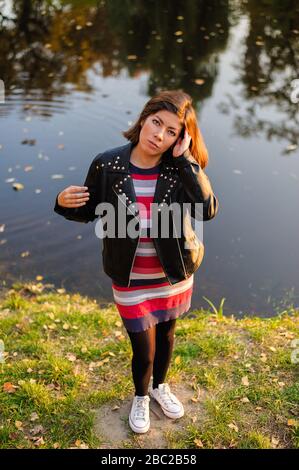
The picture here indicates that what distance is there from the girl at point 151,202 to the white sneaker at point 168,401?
510 mm

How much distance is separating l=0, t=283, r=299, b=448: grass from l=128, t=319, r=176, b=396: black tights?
33cm

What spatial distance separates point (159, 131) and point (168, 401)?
5.51 feet

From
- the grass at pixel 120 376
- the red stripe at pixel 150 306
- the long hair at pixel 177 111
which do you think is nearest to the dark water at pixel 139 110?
the grass at pixel 120 376

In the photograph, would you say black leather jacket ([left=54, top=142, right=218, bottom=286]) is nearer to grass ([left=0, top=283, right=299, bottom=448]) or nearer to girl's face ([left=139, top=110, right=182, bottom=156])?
girl's face ([left=139, top=110, right=182, bottom=156])

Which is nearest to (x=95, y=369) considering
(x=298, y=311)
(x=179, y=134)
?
(x=179, y=134)

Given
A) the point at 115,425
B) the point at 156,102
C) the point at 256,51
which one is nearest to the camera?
the point at 156,102

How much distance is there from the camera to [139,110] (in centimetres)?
909

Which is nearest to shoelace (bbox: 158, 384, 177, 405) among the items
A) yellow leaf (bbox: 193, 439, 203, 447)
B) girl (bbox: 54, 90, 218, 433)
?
yellow leaf (bbox: 193, 439, 203, 447)

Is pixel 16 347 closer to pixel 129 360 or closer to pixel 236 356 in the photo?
pixel 129 360

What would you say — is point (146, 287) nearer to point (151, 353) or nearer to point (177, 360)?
point (151, 353)

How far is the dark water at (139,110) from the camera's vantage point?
232 inches

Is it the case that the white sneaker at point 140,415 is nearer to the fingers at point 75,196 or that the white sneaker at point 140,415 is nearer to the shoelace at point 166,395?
the shoelace at point 166,395

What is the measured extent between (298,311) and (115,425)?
8.03 feet

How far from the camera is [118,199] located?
9.16 feet
